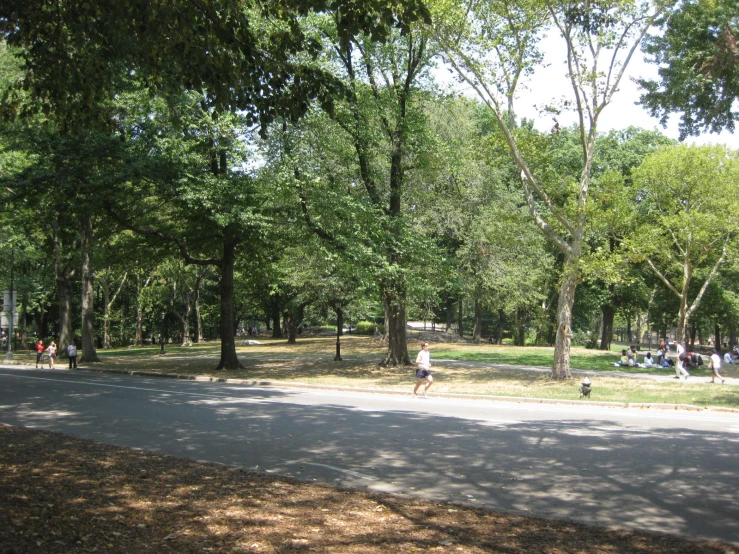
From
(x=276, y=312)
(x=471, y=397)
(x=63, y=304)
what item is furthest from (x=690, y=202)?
(x=276, y=312)

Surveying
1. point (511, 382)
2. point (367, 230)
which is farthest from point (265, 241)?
point (511, 382)

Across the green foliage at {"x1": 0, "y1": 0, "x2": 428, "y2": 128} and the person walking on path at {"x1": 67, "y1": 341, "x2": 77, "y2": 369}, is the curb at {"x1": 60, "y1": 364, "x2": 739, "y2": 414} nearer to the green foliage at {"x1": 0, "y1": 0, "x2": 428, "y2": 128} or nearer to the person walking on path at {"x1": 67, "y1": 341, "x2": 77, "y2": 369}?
the person walking on path at {"x1": 67, "y1": 341, "x2": 77, "y2": 369}

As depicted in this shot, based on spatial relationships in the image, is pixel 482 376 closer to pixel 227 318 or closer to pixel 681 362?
pixel 681 362

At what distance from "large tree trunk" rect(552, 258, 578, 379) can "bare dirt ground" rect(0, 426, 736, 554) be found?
56.3ft

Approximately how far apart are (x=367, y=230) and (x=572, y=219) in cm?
727

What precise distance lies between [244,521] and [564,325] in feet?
61.9

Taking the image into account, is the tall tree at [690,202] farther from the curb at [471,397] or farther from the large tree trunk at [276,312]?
the large tree trunk at [276,312]

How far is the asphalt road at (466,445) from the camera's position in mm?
6957

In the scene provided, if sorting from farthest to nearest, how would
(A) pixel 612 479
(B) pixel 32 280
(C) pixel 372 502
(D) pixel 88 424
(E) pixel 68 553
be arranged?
(B) pixel 32 280, (D) pixel 88 424, (A) pixel 612 479, (C) pixel 372 502, (E) pixel 68 553

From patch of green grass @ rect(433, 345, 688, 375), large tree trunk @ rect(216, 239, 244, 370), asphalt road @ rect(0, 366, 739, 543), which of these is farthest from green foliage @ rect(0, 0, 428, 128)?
patch of green grass @ rect(433, 345, 688, 375)

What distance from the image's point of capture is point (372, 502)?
655 cm

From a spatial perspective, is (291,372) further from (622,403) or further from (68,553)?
(68,553)

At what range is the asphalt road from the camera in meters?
6.96

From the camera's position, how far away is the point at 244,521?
5.67m
